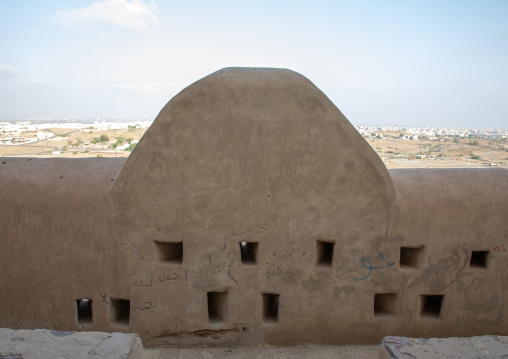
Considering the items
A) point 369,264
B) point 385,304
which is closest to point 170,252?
point 369,264

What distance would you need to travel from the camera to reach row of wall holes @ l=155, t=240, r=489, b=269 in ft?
13.1

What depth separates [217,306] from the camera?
4.15m

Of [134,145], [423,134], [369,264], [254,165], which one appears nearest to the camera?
[254,165]

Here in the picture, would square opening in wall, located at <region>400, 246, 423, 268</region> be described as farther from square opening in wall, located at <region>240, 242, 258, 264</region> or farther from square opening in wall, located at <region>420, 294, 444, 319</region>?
square opening in wall, located at <region>240, 242, 258, 264</region>

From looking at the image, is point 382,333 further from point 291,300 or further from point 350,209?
point 350,209

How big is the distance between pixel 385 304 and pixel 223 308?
198 cm

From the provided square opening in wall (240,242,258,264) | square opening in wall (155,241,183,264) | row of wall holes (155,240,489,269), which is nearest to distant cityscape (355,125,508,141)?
row of wall holes (155,240,489,269)

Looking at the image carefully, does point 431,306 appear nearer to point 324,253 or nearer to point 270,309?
point 324,253

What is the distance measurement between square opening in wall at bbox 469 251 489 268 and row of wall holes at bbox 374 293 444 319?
0.56m

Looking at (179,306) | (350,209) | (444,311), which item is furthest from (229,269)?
(444,311)

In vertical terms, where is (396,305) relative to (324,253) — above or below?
below

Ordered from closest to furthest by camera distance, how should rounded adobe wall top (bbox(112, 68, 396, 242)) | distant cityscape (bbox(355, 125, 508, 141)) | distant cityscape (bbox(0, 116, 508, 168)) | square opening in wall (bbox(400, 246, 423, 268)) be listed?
rounded adobe wall top (bbox(112, 68, 396, 242)) < square opening in wall (bbox(400, 246, 423, 268)) < distant cityscape (bbox(0, 116, 508, 168)) < distant cityscape (bbox(355, 125, 508, 141))

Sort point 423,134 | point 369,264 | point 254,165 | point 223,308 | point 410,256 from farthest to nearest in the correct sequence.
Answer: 1. point 423,134
2. point 410,256
3. point 223,308
4. point 369,264
5. point 254,165

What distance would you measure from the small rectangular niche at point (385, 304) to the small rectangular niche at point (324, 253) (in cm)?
80
